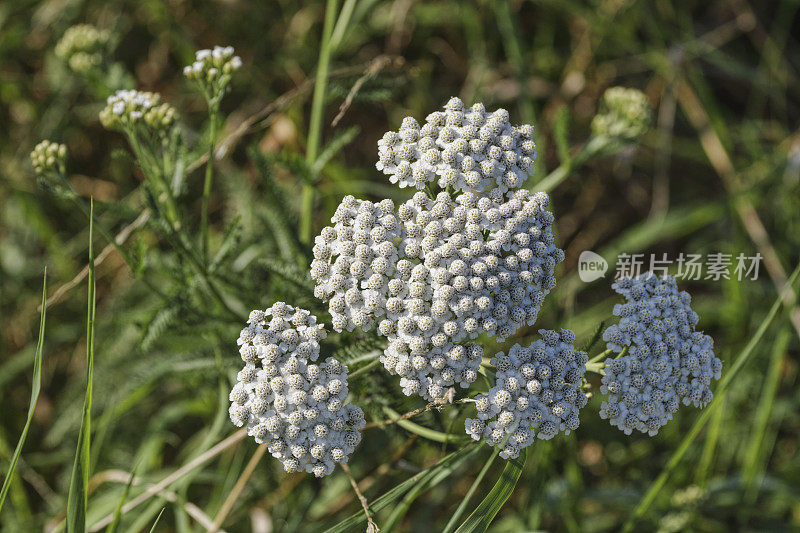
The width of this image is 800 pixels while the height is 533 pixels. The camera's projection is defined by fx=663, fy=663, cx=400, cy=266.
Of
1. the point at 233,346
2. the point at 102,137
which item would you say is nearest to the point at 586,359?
the point at 233,346

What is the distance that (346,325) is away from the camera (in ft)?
10.8

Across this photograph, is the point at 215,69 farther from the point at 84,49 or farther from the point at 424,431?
the point at 424,431

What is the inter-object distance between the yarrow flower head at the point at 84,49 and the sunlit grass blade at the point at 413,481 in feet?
12.6

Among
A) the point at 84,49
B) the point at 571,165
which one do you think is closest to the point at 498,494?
the point at 571,165

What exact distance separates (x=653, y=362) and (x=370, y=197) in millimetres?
3543

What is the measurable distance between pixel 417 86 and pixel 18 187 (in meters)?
3.99

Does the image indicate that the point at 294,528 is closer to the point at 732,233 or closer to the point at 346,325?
the point at 346,325

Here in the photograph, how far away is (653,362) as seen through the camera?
11.1 ft

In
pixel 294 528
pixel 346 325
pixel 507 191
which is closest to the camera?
pixel 346 325

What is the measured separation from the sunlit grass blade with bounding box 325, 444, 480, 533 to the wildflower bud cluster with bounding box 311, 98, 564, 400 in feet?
1.52

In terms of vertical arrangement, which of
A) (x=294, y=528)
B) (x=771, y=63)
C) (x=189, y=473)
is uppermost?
(x=771, y=63)

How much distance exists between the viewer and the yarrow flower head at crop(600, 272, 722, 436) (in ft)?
11.0

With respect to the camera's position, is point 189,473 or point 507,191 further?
point 189,473

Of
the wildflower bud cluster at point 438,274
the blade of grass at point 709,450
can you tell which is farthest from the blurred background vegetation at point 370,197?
the wildflower bud cluster at point 438,274
